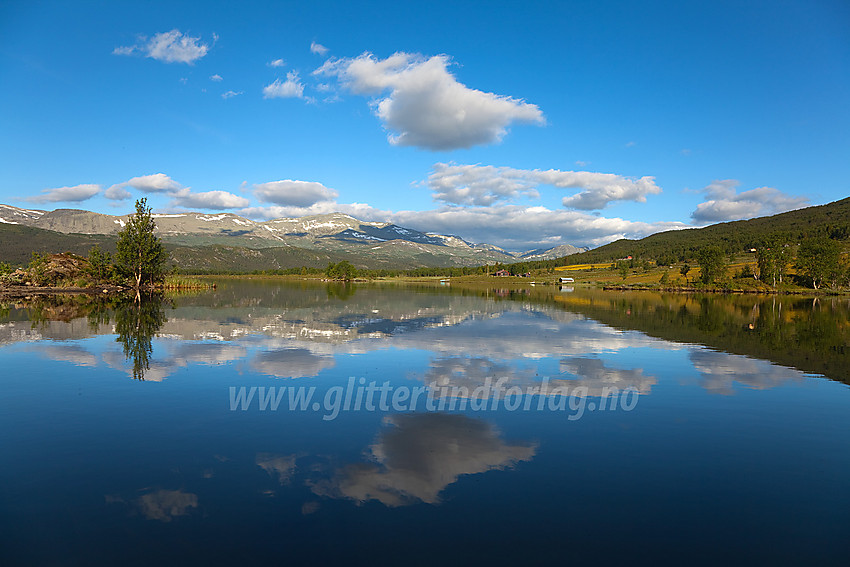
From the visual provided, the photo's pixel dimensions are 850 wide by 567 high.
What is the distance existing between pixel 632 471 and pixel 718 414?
7.07 metres

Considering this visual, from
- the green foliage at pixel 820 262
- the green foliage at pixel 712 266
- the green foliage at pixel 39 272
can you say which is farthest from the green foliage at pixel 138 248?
the green foliage at pixel 820 262

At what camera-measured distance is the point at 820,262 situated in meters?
129

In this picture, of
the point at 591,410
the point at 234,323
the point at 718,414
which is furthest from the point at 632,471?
the point at 234,323

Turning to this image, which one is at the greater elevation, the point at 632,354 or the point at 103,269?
the point at 103,269

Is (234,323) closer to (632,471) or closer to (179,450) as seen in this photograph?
(179,450)

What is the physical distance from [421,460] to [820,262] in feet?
522

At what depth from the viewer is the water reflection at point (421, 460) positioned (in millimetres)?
10242

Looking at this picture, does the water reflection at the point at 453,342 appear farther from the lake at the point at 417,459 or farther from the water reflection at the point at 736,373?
the lake at the point at 417,459

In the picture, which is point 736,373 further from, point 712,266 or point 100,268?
point 712,266

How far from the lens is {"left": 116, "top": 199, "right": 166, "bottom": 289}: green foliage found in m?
91.4

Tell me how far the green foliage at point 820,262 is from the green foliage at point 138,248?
16502 centimetres

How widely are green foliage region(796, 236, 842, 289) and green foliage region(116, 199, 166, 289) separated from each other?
16502cm

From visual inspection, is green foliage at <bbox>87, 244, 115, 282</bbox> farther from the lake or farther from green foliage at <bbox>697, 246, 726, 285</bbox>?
green foliage at <bbox>697, 246, 726, 285</bbox>

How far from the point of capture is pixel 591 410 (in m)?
16.6
